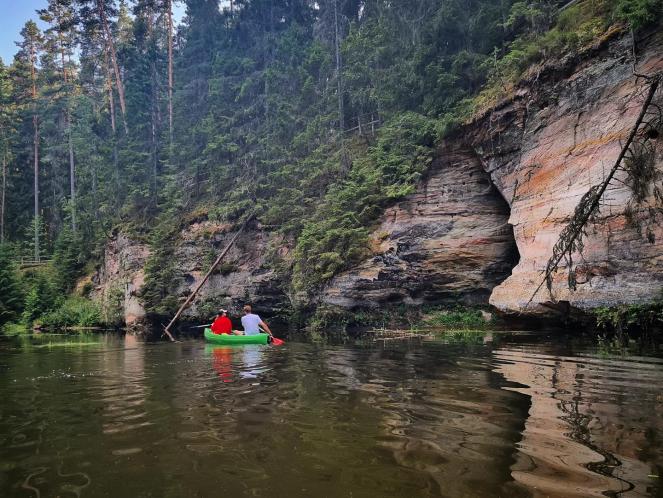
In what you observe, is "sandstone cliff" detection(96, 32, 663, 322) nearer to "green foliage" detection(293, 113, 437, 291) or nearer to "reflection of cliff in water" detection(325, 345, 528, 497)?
"green foliage" detection(293, 113, 437, 291)

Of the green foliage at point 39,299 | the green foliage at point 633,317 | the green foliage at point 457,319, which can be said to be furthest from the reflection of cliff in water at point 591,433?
the green foliage at point 39,299

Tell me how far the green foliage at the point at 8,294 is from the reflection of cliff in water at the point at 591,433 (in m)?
33.2

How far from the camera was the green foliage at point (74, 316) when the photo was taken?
98.2 ft

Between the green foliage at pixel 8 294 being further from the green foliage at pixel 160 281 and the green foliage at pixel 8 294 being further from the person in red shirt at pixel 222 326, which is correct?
the person in red shirt at pixel 222 326

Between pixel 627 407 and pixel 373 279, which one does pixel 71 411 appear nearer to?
pixel 627 407

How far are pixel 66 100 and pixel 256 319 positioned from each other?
134 ft

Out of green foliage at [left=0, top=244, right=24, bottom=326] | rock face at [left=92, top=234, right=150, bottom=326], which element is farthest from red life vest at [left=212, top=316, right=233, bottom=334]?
green foliage at [left=0, top=244, right=24, bottom=326]

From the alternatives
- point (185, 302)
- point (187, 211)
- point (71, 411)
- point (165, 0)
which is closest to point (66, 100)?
point (165, 0)

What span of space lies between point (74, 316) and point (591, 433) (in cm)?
3362

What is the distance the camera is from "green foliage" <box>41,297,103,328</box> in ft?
98.2

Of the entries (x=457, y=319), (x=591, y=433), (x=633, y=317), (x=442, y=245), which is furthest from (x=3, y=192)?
(x=591, y=433)

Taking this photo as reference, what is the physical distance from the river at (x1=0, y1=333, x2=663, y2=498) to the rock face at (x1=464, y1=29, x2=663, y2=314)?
406cm

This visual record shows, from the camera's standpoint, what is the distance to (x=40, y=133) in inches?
1799

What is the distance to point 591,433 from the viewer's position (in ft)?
12.7
